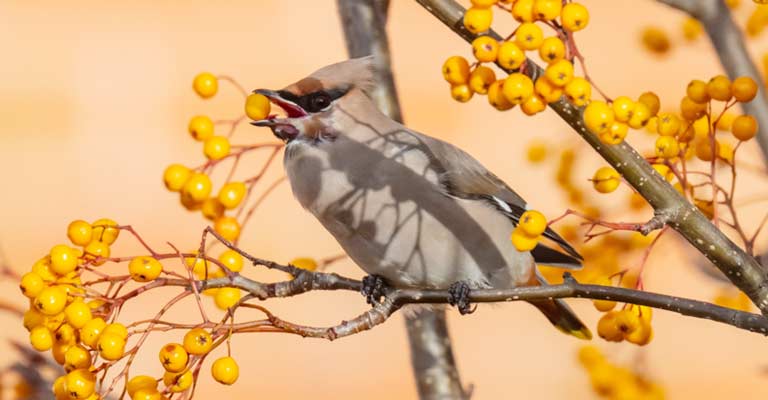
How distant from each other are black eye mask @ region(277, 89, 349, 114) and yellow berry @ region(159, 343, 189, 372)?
1024 millimetres

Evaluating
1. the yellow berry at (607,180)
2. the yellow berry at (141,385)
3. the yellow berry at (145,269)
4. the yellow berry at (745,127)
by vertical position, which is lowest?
the yellow berry at (141,385)

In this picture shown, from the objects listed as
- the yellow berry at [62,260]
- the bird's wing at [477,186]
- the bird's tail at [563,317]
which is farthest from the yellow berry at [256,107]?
the bird's tail at [563,317]

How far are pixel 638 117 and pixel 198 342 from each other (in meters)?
0.58

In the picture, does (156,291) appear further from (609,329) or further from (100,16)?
(609,329)

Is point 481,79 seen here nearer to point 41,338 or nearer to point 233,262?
point 233,262

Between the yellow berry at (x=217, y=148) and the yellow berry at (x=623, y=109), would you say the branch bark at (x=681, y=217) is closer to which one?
the yellow berry at (x=623, y=109)

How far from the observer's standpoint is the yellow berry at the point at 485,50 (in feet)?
4.59

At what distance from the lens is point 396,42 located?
3865 mm

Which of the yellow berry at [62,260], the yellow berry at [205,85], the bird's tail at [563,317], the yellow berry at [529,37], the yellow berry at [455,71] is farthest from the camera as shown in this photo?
the bird's tail at [563,317]

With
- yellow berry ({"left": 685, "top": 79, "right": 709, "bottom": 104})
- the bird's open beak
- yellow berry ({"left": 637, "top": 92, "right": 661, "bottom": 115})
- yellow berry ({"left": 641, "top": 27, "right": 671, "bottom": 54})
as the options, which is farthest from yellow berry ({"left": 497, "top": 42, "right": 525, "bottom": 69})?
yellow berry ({"left": 641, "top": 27, "right": 671, "bottom": 54})

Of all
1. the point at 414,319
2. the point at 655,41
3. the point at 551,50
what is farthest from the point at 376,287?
the point at 551,50

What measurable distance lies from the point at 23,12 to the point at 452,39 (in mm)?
1304

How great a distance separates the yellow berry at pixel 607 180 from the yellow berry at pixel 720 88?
0.53ft

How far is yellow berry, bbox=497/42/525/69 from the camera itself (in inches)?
55.1
